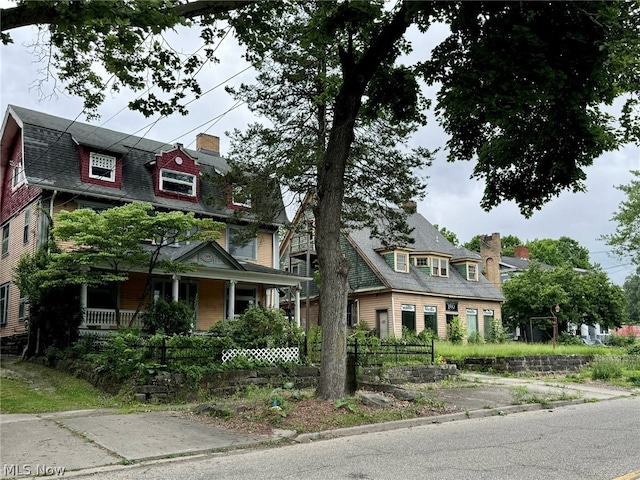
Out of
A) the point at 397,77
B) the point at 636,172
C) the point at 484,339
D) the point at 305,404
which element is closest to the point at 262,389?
the point at 305,404

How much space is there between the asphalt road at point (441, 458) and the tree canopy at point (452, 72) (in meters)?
2.58

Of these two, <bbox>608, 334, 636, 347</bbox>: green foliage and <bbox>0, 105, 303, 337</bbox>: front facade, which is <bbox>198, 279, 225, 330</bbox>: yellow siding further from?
<bbox>608, 334, 636, 347</bbox>: green foliage

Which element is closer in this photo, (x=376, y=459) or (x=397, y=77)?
(x=376, y=459)

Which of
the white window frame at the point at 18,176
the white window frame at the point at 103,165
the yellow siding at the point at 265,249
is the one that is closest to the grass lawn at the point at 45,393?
the white window frame at the point at 103,165

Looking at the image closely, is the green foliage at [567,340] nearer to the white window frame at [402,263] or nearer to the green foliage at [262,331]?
the white window frame at [402,263]

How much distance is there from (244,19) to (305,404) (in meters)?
7.14

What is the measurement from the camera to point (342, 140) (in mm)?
11008


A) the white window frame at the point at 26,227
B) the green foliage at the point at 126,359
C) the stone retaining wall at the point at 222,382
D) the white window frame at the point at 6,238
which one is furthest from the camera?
the white window frame at the point at 6,238

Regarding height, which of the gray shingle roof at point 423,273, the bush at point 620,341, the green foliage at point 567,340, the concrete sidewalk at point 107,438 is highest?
the gray shingle roof at point 423,273

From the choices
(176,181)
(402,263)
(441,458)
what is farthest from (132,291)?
(441,458)

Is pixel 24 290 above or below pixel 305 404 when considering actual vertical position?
above

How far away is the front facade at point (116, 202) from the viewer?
2017 cm

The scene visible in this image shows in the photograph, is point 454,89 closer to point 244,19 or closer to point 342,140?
point 342,140

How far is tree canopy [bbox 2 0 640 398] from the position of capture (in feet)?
28.5
